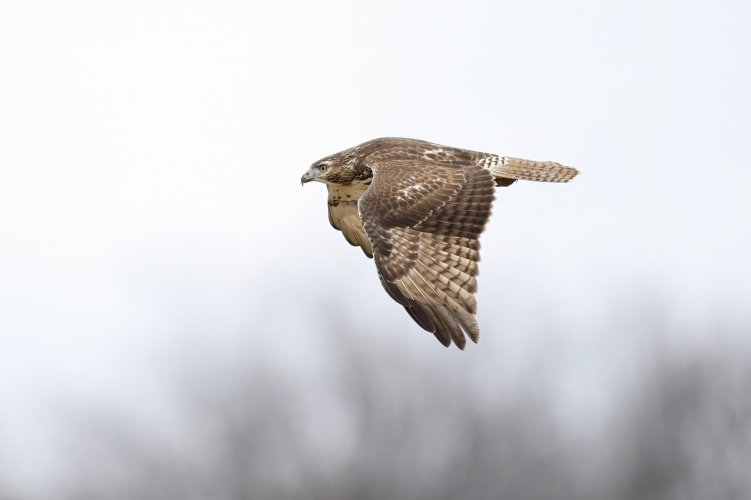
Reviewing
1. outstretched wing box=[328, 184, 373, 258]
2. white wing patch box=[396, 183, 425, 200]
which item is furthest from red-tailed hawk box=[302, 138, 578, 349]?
outstretched wing box=[328, 184, 373, 258]

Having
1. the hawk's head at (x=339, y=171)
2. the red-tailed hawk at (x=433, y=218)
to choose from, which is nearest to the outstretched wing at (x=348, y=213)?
the hawk's head at (x=339, y=171)

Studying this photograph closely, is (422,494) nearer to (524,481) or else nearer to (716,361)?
(524,481)

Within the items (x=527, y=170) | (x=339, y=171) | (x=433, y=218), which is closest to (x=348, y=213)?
(x=339, y=171)

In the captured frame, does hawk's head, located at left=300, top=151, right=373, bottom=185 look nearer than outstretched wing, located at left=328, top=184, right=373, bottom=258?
Yes

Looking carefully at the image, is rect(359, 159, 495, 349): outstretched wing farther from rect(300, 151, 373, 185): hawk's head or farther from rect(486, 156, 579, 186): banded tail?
rect(300, 151, 373, 185): hawk's head

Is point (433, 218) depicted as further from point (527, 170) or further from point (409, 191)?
point (527, 170)

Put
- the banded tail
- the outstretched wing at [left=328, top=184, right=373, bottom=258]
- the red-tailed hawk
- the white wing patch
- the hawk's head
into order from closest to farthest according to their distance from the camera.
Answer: the red-tailed hawk < the white wing patch < the banded tail < the hawk's head < the outstretched wing at [left=328, top=184, right=373, bottom=258]

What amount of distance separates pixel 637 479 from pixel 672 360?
6113 mm

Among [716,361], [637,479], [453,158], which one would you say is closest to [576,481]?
[637,479]

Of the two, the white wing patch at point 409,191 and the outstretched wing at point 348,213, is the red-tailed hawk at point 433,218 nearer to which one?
the white wing patch at point 409,191

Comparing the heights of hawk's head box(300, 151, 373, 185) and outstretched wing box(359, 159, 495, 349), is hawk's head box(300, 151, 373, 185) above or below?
above

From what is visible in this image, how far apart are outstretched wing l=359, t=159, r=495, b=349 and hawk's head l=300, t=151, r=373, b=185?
32.4 inches

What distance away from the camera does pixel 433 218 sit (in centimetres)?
1627

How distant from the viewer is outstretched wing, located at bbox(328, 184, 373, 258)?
17.7 meters
